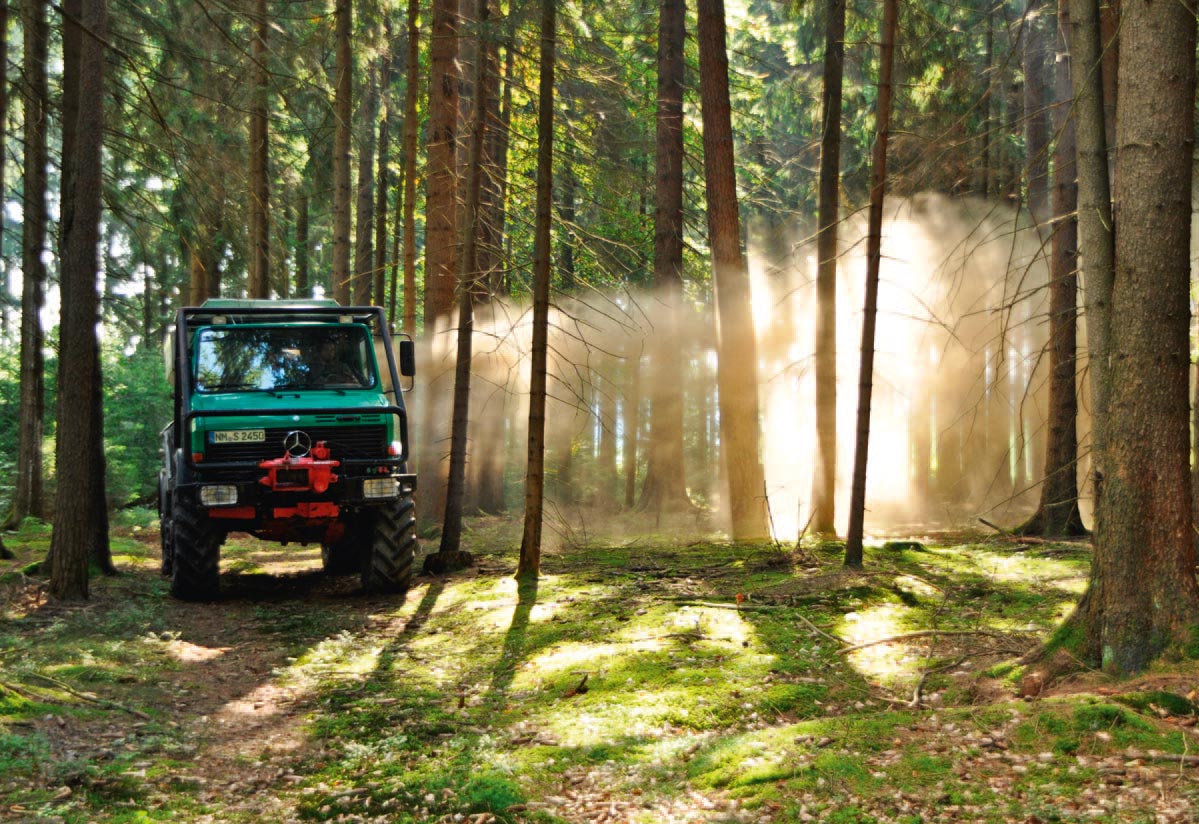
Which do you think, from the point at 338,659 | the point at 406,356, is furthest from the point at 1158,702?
the point at 406,356

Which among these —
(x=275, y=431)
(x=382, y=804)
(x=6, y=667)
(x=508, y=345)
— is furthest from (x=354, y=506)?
(x=508, y=345)

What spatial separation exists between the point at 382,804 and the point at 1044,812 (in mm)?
3097

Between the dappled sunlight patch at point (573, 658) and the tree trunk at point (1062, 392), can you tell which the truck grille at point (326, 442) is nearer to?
the dappled sunlight patch at point (573, 658)

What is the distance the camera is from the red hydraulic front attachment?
1029 centimetres

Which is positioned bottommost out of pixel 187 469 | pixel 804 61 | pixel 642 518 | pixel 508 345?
pixel 642 518

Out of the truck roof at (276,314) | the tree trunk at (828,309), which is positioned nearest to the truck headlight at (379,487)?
the truck roof at (276,314)

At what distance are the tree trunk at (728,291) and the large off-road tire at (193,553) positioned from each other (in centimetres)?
658

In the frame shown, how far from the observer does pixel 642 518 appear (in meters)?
19.8

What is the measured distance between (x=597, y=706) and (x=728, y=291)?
26.7 feet

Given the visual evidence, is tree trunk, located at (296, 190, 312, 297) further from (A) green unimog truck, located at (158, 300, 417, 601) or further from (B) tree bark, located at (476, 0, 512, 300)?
(A) green unimog truck, located at (158, 300, 417, 601)

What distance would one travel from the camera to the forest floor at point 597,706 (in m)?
4.77

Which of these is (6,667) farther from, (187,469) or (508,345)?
(508,345)

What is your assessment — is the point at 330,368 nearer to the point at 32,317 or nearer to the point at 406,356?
the point at 406,356

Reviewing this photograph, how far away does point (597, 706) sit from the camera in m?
6.51
